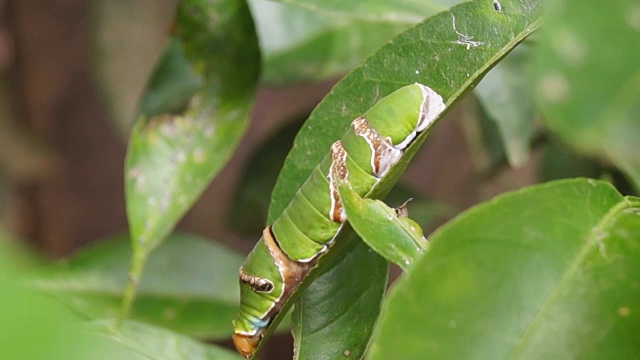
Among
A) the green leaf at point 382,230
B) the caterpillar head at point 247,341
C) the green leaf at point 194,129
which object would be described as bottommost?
the caterpillar head at point 247,341

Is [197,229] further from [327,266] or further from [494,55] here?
[494,55]

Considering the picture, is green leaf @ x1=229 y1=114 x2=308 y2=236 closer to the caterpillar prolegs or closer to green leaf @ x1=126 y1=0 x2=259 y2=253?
green leaf @ x1=126 y1=0 x2=259 y2=253

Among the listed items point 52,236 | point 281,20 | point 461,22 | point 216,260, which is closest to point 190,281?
point 216,260

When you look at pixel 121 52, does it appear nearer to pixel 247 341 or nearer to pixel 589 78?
pixel 247 341

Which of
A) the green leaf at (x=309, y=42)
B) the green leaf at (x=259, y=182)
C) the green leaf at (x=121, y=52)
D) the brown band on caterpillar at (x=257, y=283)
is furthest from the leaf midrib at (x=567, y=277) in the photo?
the green leaf at (x=121, y=52)

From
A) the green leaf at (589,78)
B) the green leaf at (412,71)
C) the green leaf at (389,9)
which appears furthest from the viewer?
the green leaf at (389,9)

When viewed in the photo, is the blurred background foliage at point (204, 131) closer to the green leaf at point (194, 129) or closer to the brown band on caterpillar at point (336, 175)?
the green leaf at point (194, 129)

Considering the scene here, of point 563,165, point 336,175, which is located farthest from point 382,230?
point 563,165

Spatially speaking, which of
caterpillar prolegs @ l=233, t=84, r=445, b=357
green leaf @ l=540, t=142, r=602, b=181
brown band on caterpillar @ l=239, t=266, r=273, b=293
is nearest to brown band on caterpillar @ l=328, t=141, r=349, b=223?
caterpillar prolegs @ l=233, t=84, r=445, b=357
